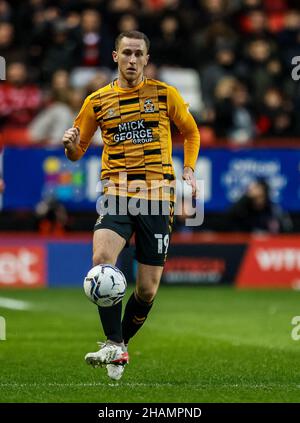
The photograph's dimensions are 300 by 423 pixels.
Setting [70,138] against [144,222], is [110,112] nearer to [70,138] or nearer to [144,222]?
[70,138]

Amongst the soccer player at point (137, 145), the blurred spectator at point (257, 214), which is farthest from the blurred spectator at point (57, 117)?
the soccer player at point (137, 145)

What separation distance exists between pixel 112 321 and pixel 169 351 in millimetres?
2134

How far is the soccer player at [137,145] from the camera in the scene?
876 cm

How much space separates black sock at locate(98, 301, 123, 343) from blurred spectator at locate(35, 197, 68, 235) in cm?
910

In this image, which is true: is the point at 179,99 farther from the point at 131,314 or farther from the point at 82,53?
Answer: the point at 82,53

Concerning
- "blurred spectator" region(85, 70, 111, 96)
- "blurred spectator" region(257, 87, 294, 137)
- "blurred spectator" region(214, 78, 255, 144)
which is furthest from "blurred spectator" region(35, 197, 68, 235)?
"blurred spectator" region(257, 87, 294, 137)

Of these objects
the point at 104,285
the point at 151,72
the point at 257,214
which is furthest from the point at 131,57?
the point at 257,214

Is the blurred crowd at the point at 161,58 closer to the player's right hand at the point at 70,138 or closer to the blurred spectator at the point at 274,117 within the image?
the blurred spectator at the point at 274,117

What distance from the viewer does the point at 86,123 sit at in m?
8.99

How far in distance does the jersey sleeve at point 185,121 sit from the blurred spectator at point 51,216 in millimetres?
8568

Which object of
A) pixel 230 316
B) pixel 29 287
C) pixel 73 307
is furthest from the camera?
pixel 29 287

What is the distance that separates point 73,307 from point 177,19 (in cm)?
738

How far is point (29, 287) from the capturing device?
1739cm

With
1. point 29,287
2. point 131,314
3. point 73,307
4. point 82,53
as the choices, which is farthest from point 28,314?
point 82,53
